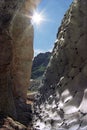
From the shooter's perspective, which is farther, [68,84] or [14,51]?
[14,51]

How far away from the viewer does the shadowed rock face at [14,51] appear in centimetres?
1540

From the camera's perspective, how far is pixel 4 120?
45.0 ft

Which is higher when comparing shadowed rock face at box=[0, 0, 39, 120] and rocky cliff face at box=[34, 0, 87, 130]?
shadowed rock face at box=[0, 0, 39, 120]

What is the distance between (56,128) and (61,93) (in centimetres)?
120

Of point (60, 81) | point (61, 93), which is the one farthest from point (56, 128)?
point (60, 81)

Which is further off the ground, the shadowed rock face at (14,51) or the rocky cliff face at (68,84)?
the shadowed rock face at (14,51)

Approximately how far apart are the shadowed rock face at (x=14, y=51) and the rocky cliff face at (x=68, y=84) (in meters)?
6.95

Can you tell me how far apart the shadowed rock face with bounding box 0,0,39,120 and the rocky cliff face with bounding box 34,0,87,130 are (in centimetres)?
695

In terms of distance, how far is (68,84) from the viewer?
22.7 feet

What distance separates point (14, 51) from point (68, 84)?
1757 cm

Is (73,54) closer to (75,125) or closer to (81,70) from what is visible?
(81,70)

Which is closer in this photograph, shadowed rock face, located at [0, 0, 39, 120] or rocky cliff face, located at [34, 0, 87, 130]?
rocky cliff face, located at [34, 0, 87, 130]

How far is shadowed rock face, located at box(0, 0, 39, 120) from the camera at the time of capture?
1540cm

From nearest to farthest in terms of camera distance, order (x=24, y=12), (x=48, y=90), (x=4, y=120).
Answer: (x=48, y=90), (x=4, y=120), (x=24, y=12)
